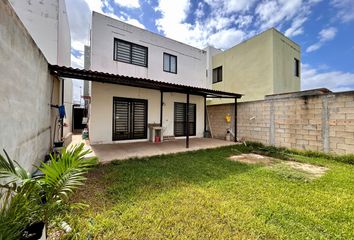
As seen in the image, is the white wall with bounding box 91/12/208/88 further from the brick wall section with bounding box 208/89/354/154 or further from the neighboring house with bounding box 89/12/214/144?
the brick wall section with bounding box 208/89/354/154

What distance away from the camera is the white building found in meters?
7.11

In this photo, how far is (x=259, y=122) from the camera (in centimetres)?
775

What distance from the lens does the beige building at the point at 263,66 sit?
31.9 feet

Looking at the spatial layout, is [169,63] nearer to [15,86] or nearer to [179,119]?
[179,119]

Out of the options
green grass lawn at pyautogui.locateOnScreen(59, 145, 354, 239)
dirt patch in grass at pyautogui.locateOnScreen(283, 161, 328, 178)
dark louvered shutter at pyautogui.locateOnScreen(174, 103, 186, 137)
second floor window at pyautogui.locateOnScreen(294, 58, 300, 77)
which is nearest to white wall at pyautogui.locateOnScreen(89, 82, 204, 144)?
dark louvered shutter at pyautogui.locateOnScreen(174, 103, 186, 137)

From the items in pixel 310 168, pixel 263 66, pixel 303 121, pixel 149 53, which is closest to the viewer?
pixel 310 168

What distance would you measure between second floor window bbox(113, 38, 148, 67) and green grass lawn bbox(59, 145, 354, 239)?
5663mm

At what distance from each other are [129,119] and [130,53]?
3394mm

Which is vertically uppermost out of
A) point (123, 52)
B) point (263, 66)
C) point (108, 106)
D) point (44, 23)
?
point (44, 23)

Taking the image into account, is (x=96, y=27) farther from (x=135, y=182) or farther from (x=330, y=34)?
(x=330, y=34)

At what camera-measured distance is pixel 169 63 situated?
9.46m

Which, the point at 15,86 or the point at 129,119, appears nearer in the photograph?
the point at 15,86

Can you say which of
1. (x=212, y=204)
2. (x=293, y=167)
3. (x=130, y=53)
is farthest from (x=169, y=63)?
(x=212, y=204)

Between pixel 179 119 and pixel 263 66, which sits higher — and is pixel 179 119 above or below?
below
